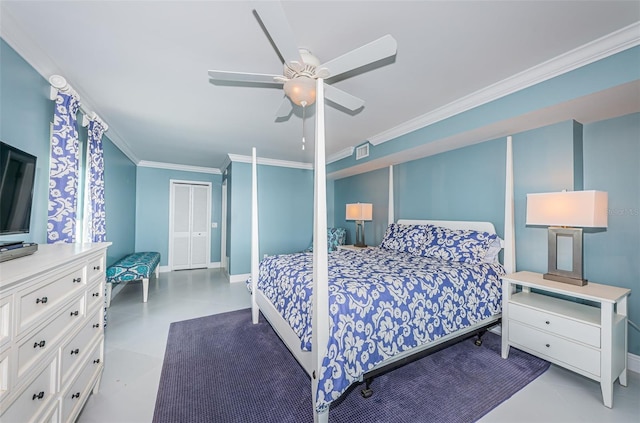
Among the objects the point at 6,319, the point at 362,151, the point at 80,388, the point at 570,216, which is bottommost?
the point at 80,388

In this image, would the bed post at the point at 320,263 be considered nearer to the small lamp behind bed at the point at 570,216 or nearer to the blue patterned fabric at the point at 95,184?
the small lamp behind bed at the point at 570,216

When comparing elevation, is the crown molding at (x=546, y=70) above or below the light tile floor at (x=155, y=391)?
above

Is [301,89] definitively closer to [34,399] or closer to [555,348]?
[34,399]

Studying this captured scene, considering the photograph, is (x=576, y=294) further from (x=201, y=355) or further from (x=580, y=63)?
(x=201, y=355)

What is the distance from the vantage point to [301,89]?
6.16 feet

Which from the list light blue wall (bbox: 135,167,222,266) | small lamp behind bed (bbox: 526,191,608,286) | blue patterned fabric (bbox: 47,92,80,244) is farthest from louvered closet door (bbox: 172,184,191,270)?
small lamp behind bed (bbox: 526,191,608,286)

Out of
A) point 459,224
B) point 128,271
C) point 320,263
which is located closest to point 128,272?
point 128,271

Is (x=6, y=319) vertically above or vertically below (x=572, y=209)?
below

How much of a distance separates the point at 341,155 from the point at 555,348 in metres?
3.84

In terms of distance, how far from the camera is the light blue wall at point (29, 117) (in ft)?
5.14

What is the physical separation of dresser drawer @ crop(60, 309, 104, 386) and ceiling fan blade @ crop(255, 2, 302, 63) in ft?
6.49

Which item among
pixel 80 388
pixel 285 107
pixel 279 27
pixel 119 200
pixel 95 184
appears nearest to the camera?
pixel 279 27

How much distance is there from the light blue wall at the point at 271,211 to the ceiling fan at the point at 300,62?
3325 mm

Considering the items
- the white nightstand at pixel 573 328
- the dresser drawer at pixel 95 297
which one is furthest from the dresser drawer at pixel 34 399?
the white nightstand at pixel 573 328
